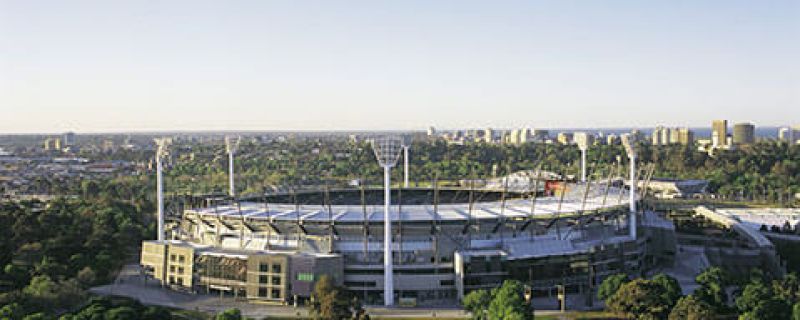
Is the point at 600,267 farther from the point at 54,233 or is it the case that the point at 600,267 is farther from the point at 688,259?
the point at 54,233

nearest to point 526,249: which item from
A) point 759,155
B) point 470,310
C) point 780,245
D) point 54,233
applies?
point 470,310

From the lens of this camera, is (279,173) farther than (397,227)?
Yes

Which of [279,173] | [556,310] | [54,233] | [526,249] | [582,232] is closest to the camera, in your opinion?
[556,310]

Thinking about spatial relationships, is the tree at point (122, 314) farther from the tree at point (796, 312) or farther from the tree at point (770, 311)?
the tree at point (796, 312)

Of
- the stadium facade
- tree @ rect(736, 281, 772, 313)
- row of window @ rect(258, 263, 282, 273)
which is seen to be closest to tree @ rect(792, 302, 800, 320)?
tree @ rect(736, 281, 772, 313)

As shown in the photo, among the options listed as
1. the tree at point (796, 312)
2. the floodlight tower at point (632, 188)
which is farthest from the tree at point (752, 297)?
the floodlight tower at point (632, 188)

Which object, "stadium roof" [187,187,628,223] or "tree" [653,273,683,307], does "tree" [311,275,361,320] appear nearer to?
"stadium roof" [187,187,628,223]

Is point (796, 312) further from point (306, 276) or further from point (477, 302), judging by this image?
point (306, 276)

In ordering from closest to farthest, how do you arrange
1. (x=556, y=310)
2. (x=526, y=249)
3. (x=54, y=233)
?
(x=556, y=310) → (x=526, y=249) → (x=54, y=233)
